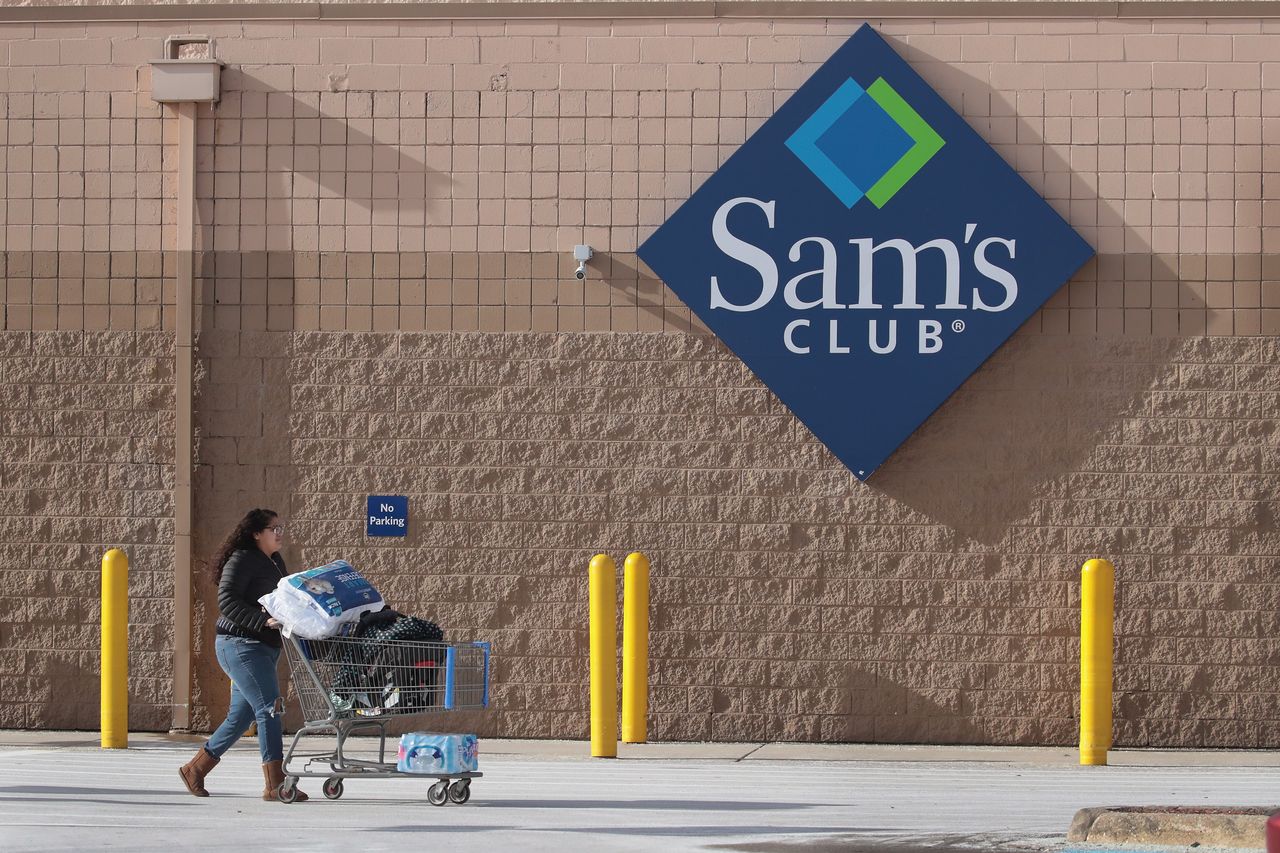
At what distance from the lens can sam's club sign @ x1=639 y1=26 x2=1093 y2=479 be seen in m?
12.6

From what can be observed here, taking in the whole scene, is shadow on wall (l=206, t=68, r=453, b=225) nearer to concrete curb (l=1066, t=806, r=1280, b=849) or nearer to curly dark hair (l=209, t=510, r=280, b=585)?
curly dark hair (l=209, t=510, r=280, b=585)

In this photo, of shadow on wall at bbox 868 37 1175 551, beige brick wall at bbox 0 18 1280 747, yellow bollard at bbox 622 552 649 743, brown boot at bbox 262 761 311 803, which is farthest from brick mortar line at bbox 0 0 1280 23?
brown boot at bbox 262 761 311 803

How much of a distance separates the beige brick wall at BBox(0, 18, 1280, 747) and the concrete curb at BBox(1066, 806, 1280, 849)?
389cm

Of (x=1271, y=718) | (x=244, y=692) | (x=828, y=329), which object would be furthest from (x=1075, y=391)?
(x=244, y=692)

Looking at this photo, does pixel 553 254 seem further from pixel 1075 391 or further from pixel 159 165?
pixel 1075 391

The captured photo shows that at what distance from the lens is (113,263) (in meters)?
13.2

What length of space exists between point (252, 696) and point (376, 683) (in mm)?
707

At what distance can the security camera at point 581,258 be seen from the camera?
1268 centimetres

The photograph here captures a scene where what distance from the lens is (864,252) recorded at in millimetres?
12664

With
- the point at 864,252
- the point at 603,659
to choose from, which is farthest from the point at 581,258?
the point at 603,659

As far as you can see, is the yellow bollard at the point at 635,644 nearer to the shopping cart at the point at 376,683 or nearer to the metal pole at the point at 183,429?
the shopping cart at the point at 376,683

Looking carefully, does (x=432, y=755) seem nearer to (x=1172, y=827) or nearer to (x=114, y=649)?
(x=114, y=649)

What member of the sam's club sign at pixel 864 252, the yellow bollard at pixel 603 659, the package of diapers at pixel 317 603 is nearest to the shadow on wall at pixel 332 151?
the sam's club sign at pixel 864 252

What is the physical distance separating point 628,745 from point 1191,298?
16.3 ft
